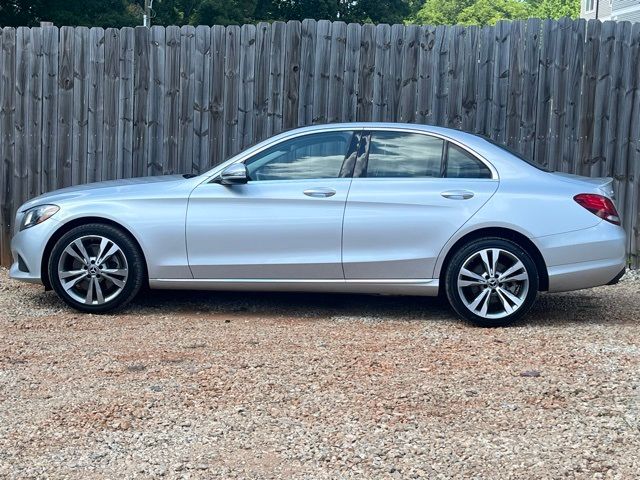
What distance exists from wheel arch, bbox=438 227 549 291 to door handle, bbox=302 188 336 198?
99 cm

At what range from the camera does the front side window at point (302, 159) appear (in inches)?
311

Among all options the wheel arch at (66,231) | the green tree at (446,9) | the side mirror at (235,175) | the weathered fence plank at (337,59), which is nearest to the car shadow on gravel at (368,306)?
the wheel arch at (66,231)

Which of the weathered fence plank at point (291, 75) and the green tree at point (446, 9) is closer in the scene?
the weathered fence plank at point (291, 75)

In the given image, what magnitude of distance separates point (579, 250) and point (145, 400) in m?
3.61

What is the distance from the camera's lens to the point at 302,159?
7.91 m

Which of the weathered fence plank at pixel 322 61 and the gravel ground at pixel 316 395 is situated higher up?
the weathered fence plank at pixel 322 61

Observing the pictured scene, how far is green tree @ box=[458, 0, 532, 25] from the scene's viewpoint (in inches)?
4358

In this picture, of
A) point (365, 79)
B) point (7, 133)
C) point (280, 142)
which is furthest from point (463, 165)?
point (7, 133)

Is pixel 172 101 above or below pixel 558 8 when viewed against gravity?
below

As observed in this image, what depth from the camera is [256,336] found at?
23.1 feet

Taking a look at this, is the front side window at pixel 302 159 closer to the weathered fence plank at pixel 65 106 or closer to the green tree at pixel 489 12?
the weathered fence plank at pixel 65 106

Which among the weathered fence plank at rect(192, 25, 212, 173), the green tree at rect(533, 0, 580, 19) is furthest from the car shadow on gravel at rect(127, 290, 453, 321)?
the green tree at rect(533, 0, 580, 19)

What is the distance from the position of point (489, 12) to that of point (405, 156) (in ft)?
353

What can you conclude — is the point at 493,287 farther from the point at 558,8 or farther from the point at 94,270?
the point at 558,8
